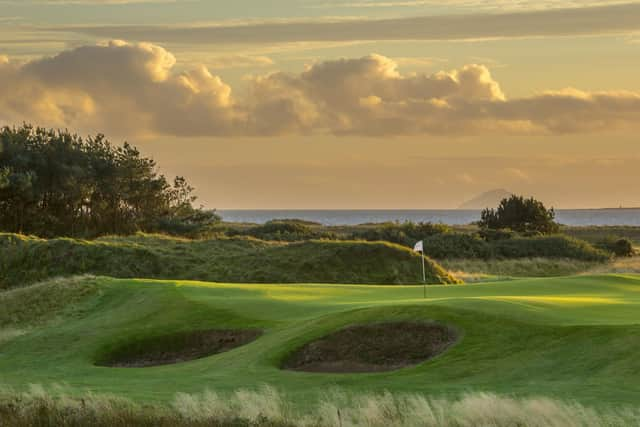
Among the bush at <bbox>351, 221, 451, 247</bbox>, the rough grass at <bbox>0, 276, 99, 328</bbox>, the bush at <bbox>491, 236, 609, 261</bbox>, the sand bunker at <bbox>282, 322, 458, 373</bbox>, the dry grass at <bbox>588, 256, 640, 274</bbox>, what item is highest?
the bush at <bbox>351, 221, 451, 247</bbox>

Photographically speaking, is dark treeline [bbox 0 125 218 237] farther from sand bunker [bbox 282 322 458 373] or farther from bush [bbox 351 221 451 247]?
sand bunker [bbox 282 322 458 373]

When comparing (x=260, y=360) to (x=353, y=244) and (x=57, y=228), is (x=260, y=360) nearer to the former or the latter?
(x=353, y=244)

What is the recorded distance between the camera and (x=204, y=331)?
27.6 meters

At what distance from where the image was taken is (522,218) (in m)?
91.7

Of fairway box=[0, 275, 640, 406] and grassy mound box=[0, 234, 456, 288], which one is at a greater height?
grassy mound box=[0, 234, 456, 288]

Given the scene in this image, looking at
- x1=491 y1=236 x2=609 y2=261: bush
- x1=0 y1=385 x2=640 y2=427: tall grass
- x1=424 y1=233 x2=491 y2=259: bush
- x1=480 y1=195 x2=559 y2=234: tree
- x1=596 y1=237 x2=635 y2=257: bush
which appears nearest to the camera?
x1=0 y1=385 x2=640 y2=427: tall grass

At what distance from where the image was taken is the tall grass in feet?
44.9

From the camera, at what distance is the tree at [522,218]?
9138 cm

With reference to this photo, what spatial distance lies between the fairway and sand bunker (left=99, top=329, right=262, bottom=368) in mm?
352

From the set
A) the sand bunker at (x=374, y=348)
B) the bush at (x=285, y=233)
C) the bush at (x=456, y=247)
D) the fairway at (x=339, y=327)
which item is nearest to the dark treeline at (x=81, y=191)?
the bush at (x=285, y=233)

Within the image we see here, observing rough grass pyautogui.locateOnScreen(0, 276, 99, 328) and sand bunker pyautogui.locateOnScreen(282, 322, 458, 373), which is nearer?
sand bunker pyautogui.locateOnScreen(282, 322, 458, 373)

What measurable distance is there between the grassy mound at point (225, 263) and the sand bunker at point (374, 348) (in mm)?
28232

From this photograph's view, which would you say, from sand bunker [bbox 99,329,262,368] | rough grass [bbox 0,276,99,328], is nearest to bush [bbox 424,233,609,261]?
rough grass [bbox 0,276,99,328]

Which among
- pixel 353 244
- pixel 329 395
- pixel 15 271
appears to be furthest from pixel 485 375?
pixel 15 271
